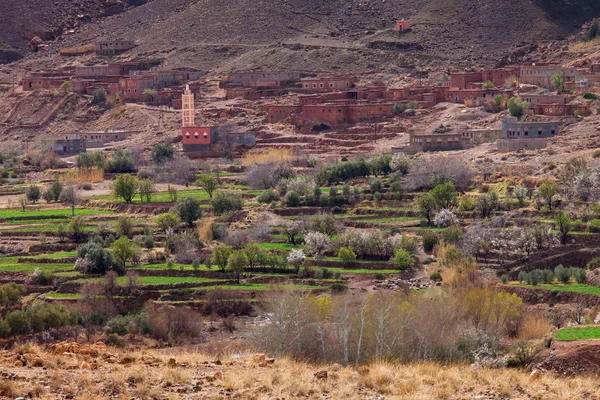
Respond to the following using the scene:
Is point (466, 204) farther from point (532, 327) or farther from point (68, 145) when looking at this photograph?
point (68, 145)

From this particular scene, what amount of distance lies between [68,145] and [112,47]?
2147 centimetres

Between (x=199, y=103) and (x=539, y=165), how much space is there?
25801 millimetres

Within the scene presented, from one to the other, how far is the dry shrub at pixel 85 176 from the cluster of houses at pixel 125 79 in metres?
14.5

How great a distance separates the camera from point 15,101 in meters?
77.8

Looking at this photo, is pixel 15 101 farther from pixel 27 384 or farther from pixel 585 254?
pixel 27 384

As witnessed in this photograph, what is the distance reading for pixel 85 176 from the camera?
193 feet

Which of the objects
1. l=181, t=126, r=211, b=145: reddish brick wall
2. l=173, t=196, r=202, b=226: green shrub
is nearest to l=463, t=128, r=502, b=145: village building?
l=181, t=126, r=211, b=145: reddish brick wall

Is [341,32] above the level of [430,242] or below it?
above

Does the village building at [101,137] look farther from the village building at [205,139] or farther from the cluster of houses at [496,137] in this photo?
the cluster of houses at [496,137]

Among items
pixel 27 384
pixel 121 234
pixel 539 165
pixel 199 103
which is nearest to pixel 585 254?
pixel 539 165

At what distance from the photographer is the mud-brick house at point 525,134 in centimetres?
5600

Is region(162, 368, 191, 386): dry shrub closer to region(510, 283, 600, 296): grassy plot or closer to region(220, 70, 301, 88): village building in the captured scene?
region(510, 283, 600, 296): grassy plot

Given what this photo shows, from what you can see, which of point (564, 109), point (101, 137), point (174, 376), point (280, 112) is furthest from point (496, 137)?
point (174, 376)

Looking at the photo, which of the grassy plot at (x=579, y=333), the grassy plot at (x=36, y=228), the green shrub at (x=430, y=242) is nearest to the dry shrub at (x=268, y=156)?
the grassy plot at (x=36, y=228)
